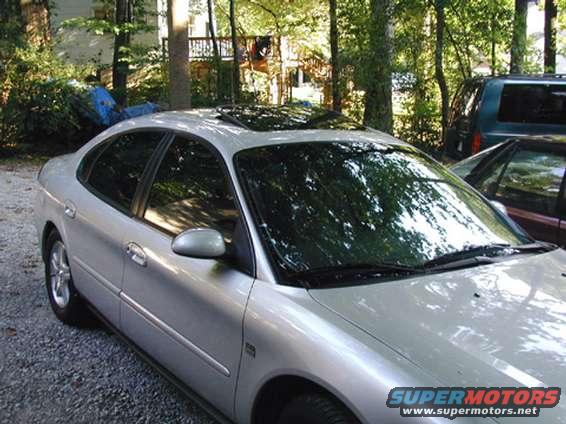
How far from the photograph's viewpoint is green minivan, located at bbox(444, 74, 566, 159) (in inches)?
337

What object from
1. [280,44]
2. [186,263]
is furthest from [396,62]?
[186,263]

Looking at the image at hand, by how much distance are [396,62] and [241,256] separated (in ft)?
35.2

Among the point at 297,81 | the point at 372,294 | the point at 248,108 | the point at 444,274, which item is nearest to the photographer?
the point at 372,294

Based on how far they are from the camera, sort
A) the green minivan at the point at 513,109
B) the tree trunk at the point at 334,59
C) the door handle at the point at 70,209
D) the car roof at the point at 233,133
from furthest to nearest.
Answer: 1. the tree trunk at the point at 334,59
2. the green minivan at the point at 513,109
3. the door handle at the point at 70,209
4. the car roof at the point at 233,133

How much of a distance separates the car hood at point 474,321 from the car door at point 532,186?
1.75m

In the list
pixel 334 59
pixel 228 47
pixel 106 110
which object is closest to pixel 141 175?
pixel 106 110

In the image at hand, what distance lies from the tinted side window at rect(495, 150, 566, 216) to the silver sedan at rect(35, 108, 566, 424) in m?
1.31

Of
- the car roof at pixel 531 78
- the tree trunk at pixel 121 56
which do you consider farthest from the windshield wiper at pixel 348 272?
the tree trunk at pixel 121 56

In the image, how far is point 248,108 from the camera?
3.77 metres

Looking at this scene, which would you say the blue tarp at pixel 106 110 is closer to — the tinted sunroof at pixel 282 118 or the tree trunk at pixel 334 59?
the tree trunk at pixel 334 59

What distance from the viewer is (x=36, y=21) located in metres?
14.6

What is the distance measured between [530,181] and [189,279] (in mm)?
2964

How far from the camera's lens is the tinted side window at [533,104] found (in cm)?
865

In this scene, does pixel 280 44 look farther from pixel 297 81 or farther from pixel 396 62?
pixel 396 62
